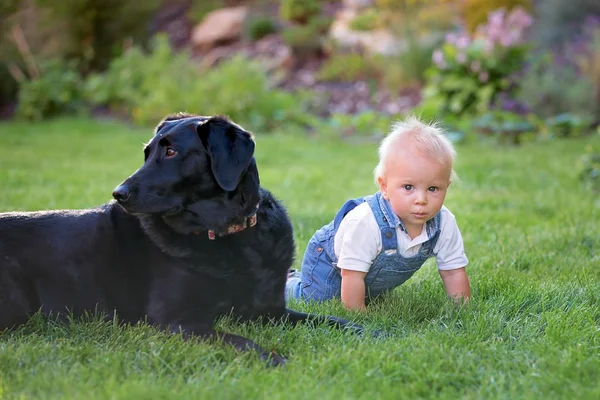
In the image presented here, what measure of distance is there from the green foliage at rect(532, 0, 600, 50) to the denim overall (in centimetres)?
905

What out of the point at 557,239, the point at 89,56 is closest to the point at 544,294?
the point at 557,239

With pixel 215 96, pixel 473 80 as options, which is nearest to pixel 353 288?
pixel 473 80

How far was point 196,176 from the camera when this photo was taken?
2830 mm

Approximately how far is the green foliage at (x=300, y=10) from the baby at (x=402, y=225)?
39.7 ft

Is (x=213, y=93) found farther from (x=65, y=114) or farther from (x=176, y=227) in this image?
(x=176, y=227)

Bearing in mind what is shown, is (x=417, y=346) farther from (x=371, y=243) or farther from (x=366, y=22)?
(x=366, y=22)

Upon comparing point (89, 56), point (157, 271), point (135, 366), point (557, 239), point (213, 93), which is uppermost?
point (89, 56)

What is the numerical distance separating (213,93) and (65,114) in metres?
3.56

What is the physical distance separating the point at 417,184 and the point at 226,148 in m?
0.86

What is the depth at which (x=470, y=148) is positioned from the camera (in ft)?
27.2

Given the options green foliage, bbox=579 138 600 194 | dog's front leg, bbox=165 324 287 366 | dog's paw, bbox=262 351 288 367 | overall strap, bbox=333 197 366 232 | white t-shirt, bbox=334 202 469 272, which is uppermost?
overall strap, bbox=333 197 366 232

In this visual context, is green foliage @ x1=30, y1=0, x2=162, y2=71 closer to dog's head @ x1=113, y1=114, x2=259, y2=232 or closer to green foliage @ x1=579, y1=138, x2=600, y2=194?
green foliage @ x1=579, y1=138, x2=600, y2=194

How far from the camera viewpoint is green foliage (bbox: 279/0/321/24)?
1476cm

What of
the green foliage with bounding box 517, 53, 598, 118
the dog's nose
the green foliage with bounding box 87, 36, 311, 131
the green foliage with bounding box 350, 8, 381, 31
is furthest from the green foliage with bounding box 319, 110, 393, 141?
the dog's nose
